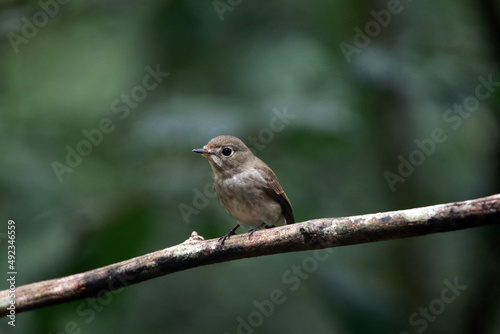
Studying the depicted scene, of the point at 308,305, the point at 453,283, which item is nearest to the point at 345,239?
the point at 308,305

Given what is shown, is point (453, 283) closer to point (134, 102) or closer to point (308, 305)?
point (308, 305)

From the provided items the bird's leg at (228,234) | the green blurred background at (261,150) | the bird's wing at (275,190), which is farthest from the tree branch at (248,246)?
the bird's wing at (275,190)

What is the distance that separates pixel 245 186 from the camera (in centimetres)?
529

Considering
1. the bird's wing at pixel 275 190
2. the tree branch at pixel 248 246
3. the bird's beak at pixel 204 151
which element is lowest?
the bird's wing at pixel 275 190

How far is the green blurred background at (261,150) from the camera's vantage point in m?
4.54

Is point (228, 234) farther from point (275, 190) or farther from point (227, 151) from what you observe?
point (227, 151)

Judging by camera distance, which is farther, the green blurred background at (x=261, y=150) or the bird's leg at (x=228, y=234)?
the green blurred background at (x=261, y=150)

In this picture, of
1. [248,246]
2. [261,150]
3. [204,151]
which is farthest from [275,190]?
[248,246]

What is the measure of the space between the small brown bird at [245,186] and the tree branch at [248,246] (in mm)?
1289

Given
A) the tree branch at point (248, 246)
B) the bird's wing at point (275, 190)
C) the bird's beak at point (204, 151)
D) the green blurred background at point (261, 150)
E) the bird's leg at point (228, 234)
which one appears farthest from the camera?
the bird's wing at point (275, 190)

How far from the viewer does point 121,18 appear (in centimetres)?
592

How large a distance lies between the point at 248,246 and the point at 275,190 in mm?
1707

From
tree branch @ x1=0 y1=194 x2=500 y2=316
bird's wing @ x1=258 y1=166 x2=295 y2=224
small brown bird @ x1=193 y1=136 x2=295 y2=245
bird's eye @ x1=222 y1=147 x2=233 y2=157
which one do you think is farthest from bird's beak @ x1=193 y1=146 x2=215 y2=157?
tree branch @ x1=0 y1=194 x2=500 y2=316

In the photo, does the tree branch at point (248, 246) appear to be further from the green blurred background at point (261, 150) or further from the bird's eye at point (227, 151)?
the bird's eye at point (227, 151)
